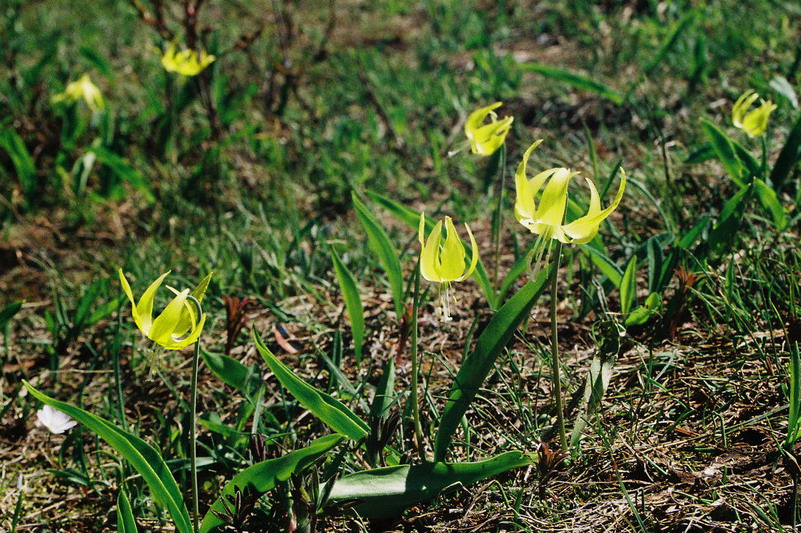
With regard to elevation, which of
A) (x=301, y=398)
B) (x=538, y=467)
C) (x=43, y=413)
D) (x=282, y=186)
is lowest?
(x=282, y=186)

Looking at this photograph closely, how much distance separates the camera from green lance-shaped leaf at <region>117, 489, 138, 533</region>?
1.66m

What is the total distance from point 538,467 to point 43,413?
4.86 feet

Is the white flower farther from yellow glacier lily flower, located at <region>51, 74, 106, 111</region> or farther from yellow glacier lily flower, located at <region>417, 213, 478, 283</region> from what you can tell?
yellow glacier lily flower, located at <region>51, 74, 106, 111</region>

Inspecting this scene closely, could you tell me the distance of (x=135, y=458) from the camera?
5.30 ft

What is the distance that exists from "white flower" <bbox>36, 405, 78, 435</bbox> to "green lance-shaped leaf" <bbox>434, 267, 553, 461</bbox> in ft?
3.76

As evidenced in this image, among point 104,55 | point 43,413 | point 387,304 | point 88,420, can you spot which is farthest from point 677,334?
point 104,55

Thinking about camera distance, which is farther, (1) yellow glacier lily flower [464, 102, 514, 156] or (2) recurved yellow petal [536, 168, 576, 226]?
(1) yellow glacier lily flower [464, 102, 514, 156]

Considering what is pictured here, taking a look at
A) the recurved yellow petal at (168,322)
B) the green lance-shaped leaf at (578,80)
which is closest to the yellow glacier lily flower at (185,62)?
the green lance-shaped leaf at (578,80)

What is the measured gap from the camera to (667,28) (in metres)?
4.43

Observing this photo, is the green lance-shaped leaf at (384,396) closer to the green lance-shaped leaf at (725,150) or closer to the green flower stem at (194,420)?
the green flower stem at (194,420)

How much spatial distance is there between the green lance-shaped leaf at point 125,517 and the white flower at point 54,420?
0.57m

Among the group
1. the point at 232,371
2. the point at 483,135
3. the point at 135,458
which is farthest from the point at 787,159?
the point at 135,458

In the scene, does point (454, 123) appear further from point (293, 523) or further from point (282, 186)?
point (293, 523)

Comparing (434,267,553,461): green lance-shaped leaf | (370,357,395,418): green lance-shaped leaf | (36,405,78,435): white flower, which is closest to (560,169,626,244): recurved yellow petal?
(434,267,553,461): green lance-shaped leaf
